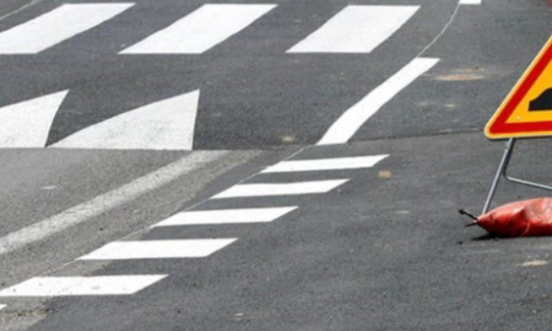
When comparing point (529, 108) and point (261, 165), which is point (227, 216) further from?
point (529, 108)

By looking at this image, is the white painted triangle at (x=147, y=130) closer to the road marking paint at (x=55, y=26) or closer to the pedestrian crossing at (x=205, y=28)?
the pedestrian crossing at (x=205, y=28)

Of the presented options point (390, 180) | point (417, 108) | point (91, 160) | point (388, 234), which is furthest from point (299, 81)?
point (388, 234)

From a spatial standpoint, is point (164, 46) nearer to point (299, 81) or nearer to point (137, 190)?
point (299, 81)

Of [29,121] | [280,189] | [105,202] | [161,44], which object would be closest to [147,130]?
[29,121]

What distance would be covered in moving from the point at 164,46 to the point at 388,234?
8124 millimetres

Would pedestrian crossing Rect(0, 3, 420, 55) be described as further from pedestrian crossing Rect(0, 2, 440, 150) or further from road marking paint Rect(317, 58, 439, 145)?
road marking paint Rect(317, 58, 439, 145)

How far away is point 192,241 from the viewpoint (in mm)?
10852

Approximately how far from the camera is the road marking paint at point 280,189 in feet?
40.3

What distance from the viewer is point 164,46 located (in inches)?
724

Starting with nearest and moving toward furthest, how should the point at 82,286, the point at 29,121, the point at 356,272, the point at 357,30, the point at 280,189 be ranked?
the point at 356,272 < the point at 82,286 < the point at 280,189 < the point at 29,121 < the point at 357,30

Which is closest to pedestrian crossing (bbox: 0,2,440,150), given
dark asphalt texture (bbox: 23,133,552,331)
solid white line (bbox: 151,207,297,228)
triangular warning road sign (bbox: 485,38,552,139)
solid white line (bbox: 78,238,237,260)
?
solid white line (bbox: 151,207,297,228)

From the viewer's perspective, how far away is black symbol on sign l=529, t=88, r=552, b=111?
10281 mm

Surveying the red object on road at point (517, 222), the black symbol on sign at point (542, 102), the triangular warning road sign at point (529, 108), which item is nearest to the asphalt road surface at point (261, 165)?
the red object on road at point (517, 222)

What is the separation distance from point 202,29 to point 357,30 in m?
1.65
